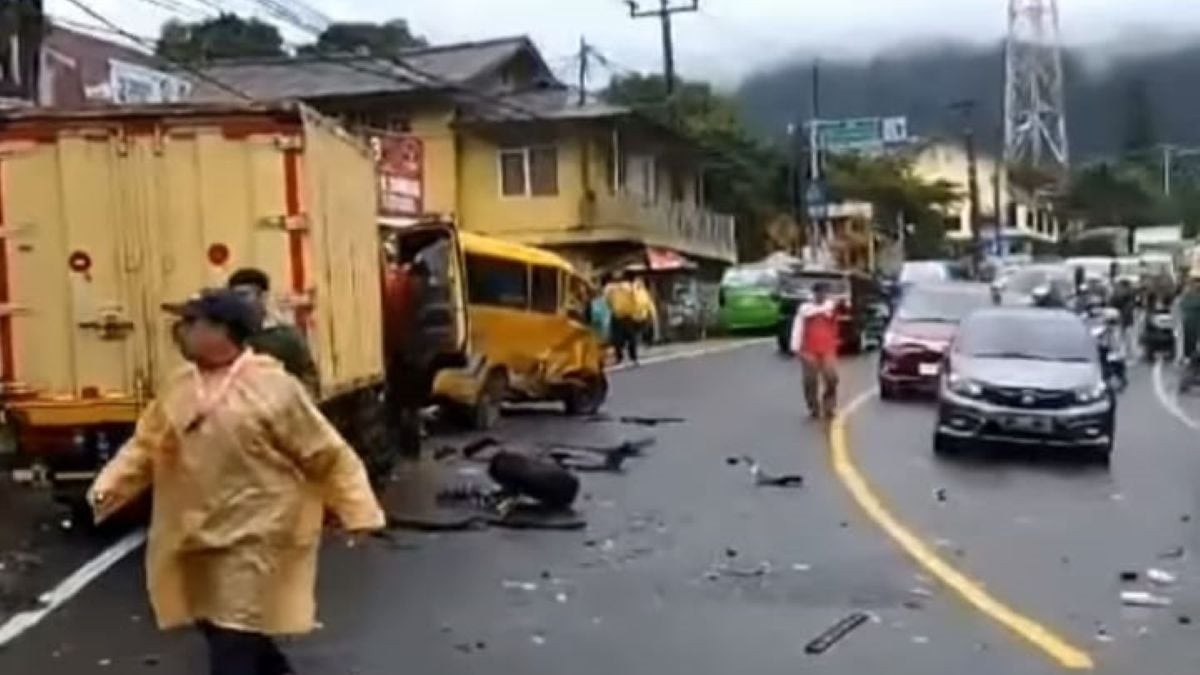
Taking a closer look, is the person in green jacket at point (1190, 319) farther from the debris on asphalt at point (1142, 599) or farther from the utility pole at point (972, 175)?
the utility pole at point (972, 175)

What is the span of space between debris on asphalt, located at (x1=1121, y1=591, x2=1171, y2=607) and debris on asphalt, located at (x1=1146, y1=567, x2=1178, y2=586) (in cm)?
53

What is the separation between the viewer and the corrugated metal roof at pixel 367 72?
62031 mm

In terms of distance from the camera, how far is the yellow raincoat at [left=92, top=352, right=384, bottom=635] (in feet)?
24.9

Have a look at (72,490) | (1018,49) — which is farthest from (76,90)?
(1018,49)

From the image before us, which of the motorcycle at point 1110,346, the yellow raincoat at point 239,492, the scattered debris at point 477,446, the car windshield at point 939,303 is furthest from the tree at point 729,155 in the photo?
the yellow raincoat at point 239,492

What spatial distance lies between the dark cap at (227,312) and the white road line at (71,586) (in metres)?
4.51

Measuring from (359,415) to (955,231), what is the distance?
107838 millimetres

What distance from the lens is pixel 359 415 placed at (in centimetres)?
1920

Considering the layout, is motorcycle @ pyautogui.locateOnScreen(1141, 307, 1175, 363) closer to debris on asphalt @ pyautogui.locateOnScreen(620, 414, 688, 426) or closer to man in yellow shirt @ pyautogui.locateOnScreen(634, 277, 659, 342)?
man in yellow shirt @ pyautogui.locateOnScreen(634, 277, 659, 342)

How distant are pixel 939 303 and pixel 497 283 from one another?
883 cm

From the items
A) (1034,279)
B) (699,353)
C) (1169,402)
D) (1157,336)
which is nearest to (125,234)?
(1169,402)

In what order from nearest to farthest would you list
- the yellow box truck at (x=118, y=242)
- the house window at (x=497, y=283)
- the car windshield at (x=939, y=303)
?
the yellow box truck at (x=118, y=242) → the house window at (x=497, y=283) → the car windshield at (x=939, y=303)

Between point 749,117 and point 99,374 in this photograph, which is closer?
point 99,374

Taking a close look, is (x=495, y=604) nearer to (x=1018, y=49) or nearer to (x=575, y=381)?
(x=575, y=381)
